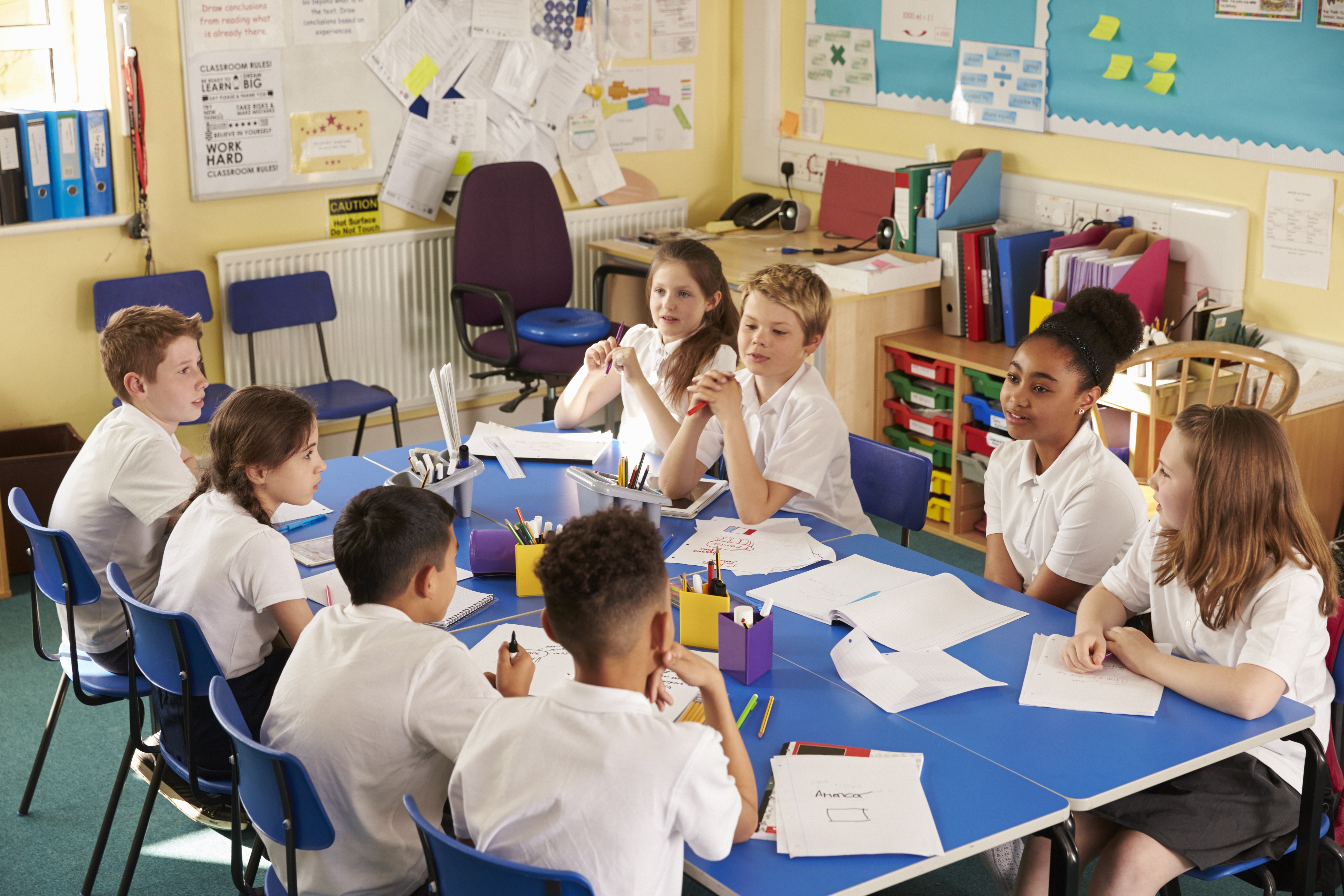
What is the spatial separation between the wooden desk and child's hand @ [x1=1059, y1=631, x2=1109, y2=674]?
7.85ft

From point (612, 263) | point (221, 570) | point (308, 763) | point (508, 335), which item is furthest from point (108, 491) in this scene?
→ point (612, 263)

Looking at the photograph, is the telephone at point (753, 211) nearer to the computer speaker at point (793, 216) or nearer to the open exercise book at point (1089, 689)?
the computer speaker at point (793, 216)

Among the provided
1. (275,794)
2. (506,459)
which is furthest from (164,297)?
(275,794)

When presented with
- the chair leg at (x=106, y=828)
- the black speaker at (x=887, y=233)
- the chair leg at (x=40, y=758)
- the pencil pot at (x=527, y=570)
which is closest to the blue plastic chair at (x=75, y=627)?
the chair leg at (x=106, y=828)

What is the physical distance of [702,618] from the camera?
2.02m

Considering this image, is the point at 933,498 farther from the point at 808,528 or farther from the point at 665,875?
the point at 665,875

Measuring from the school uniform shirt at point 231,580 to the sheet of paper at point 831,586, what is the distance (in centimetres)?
78

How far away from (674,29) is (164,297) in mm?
2341

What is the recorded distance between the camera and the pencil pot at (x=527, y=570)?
7.27 ft

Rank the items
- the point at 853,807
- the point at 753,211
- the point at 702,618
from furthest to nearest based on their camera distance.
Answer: the point at 753,211 < the point at 702,618 < the point at 853,807

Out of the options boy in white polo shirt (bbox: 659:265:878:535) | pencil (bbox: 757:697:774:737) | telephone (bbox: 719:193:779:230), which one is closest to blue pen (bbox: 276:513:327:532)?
boy in white polo shirt (bbox: 659:265:878:535)

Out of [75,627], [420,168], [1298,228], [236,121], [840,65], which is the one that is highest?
[840,65]

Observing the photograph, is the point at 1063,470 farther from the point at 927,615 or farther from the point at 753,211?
the point at 753,211

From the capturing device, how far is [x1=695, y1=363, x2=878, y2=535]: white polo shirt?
2.62 m
